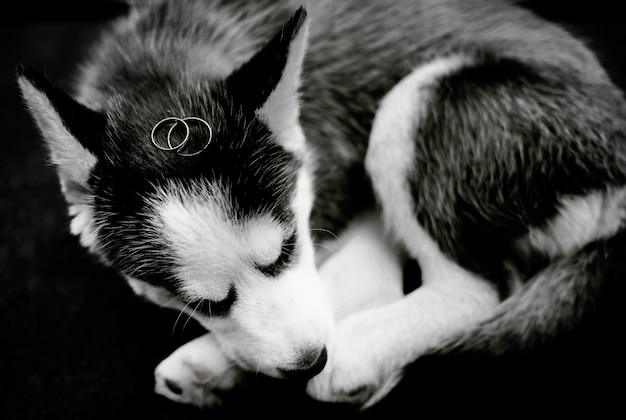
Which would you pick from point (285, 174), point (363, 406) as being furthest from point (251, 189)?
point (363, 406)

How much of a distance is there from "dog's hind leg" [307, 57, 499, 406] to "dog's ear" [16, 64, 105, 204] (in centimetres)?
80

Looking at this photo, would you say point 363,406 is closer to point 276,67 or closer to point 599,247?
point 599,247

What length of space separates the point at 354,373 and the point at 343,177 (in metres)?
0.65

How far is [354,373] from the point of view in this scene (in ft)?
4.58

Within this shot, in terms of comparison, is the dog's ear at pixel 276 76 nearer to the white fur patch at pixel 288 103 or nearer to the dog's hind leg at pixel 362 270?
the white fur patch at pixel 288 103

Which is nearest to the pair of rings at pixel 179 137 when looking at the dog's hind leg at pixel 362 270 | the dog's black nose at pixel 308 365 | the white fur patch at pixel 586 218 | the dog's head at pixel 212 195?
the dog's head at pixel 212 195

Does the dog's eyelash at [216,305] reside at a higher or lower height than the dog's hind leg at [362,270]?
higher

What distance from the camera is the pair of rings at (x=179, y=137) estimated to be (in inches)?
47.1

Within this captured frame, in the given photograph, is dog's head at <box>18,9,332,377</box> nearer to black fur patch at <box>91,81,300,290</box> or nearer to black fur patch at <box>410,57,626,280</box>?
black fur patch at <box>91,81,300,290</box>

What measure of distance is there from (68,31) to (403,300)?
2906 mm

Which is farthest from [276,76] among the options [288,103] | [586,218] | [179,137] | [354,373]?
[586,218]

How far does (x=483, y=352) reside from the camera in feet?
3.96

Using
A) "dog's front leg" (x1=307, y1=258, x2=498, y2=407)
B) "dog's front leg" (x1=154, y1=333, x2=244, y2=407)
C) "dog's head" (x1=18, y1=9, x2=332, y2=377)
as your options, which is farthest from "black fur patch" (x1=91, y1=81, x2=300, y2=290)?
"dog's front leg" (x1=307, y1=258, x2=498, y2=407)

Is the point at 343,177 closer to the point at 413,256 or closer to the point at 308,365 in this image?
the point at 413,256
